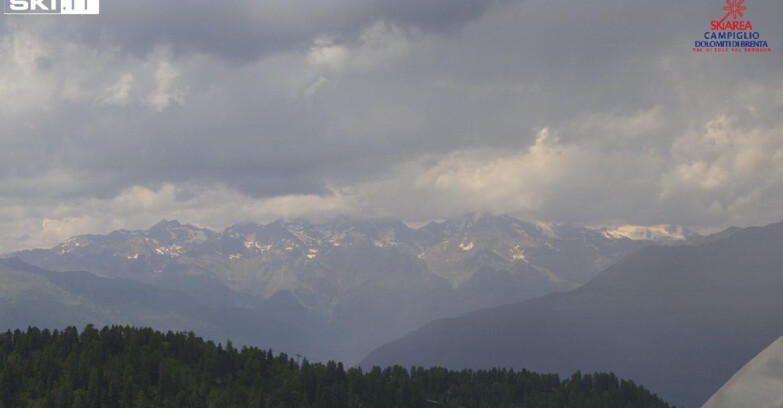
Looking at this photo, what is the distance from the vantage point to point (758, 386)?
24922 millimetres

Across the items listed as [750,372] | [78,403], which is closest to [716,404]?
[750,372]

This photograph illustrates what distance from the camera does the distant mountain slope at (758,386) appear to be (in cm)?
2461

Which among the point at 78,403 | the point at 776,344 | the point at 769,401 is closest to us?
the point at 769,401

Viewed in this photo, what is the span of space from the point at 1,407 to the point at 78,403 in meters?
19.8

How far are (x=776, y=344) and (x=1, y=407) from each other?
208066mm

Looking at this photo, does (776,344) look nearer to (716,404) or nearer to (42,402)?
(716,404)

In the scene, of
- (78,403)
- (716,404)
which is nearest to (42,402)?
(78,403)

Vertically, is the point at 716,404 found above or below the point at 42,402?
below

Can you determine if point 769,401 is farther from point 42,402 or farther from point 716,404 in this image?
point 42,402

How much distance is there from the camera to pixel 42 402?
655ft

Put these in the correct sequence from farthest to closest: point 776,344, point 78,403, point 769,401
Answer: point 78,403 → point 776,344 → point 769,401

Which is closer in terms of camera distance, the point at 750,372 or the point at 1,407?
the point at 750,372

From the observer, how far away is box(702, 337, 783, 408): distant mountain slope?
24.6 m

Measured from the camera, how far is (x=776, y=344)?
2602 cm
